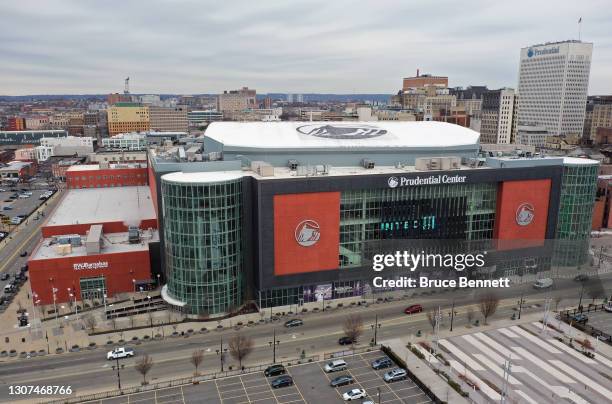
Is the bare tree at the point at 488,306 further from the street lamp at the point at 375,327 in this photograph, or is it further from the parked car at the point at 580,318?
the street lamp at the point at 375,327

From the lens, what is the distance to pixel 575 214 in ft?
302

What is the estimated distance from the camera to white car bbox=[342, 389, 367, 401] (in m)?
52.0

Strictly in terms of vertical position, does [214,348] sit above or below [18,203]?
below

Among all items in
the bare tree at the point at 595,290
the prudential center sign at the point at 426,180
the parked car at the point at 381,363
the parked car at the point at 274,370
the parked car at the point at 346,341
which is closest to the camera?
the parked car at the point at 274,370

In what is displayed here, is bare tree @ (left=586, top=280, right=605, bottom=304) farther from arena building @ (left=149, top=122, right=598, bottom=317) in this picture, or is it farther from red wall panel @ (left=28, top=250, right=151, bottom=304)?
red wall panel @ (left=28, top=250, right=151, bottom=304)

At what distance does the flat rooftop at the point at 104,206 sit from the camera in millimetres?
95938

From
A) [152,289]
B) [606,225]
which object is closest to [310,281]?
[152,289]

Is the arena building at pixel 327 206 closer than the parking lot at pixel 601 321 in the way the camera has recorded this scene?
No

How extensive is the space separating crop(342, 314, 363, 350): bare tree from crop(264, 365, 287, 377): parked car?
10758 millimetres

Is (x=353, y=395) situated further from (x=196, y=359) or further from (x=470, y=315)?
(x=470, y=315)

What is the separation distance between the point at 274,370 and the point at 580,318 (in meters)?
47.6

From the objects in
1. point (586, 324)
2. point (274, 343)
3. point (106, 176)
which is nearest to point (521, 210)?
point (586, 324)
